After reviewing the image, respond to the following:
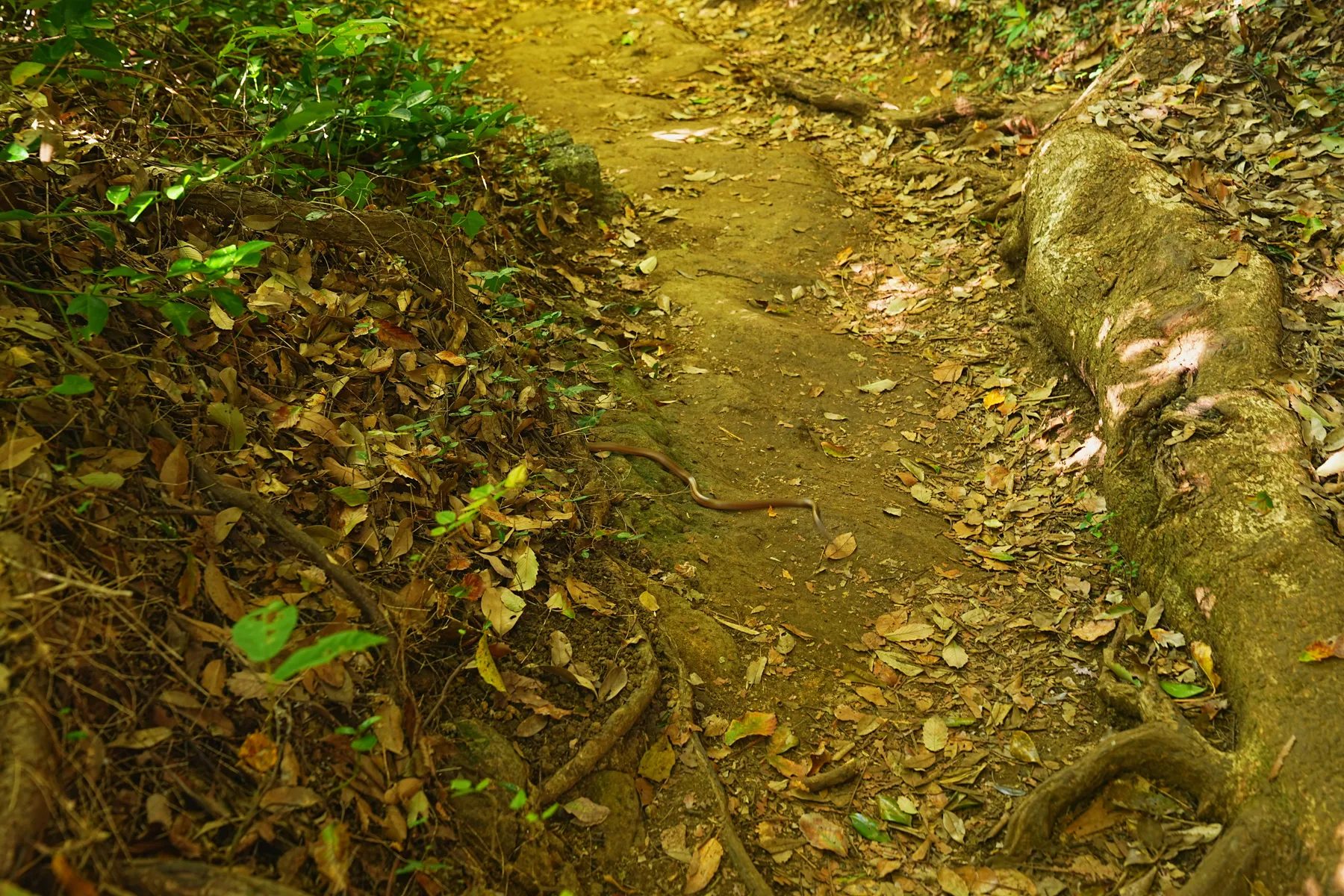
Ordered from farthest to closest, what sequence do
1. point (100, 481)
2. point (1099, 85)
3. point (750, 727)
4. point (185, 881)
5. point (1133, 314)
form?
1. point (1099, 85)
2. point (1133, 314)
3. point (750, 727)
4. point (100, 481)
5. point (185, 881)

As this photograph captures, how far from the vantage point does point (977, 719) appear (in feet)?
10.6

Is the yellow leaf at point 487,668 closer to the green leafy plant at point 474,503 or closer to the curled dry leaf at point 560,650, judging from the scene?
the curled dry leaf at point 560,650

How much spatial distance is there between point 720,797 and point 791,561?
4.19 feet

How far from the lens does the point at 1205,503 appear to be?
3348 millimetres

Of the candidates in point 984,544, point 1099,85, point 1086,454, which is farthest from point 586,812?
point 1099,85

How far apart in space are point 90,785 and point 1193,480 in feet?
12.8

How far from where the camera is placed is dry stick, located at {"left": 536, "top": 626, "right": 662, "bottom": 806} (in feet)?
8.72

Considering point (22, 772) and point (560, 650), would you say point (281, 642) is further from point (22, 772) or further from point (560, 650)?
point (560, 650)

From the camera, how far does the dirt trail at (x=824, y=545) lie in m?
2.99

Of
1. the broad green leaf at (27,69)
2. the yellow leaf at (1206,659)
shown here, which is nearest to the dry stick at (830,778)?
the yellow leaf at (1206,659)

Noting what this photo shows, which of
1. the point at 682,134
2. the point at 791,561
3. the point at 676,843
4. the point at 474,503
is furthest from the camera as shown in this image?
the point at 682,134

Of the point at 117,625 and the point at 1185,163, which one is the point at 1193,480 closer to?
the point at 1185,163

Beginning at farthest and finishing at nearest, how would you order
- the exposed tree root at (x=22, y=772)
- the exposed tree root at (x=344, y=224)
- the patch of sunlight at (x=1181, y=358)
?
the patch of sunlight at (x=1181, y=358) → the exposed tree root at (x=344, y=224) → the exposed tree root at (x=22, y=772)

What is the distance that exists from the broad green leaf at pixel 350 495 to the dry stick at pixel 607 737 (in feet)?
3.80
